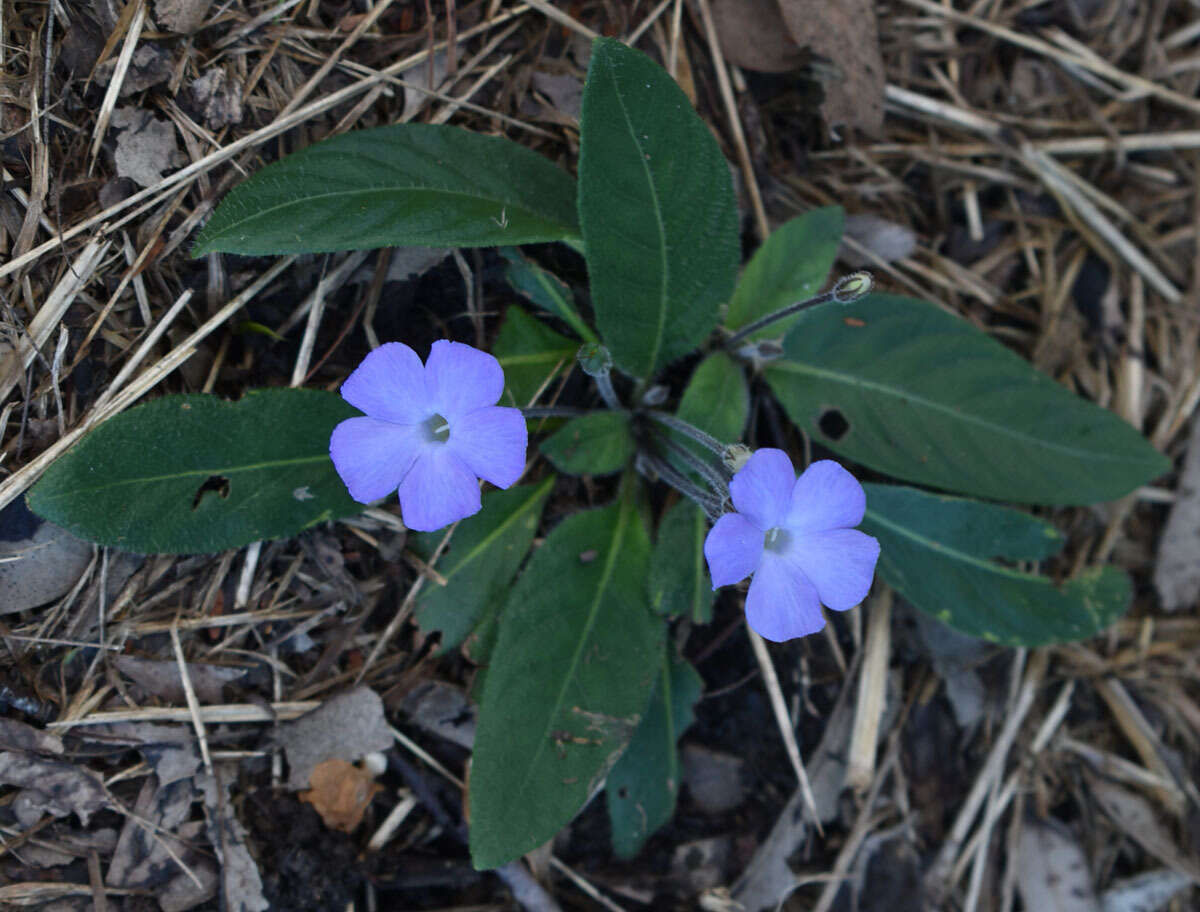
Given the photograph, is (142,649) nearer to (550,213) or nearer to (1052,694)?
(550,213)

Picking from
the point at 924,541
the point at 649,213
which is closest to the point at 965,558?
the point at 924,541

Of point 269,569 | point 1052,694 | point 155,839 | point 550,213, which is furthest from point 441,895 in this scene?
point 1052,694

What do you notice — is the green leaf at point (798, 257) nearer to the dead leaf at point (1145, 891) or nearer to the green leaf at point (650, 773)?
the green leaf at point (650, 773)

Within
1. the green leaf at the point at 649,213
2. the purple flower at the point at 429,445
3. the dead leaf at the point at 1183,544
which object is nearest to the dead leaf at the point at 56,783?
the purple flower at the point at 429,445

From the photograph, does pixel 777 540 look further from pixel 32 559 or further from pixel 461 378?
pixel 32 559

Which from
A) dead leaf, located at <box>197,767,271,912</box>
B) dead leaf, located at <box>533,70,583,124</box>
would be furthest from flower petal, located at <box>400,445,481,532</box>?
dead leaf, located at <box>533,70,583,124</box>

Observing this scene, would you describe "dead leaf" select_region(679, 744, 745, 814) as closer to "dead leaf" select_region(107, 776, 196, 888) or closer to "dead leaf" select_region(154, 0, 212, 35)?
"dead leaf" select_region(107, 776, 196, 888)
